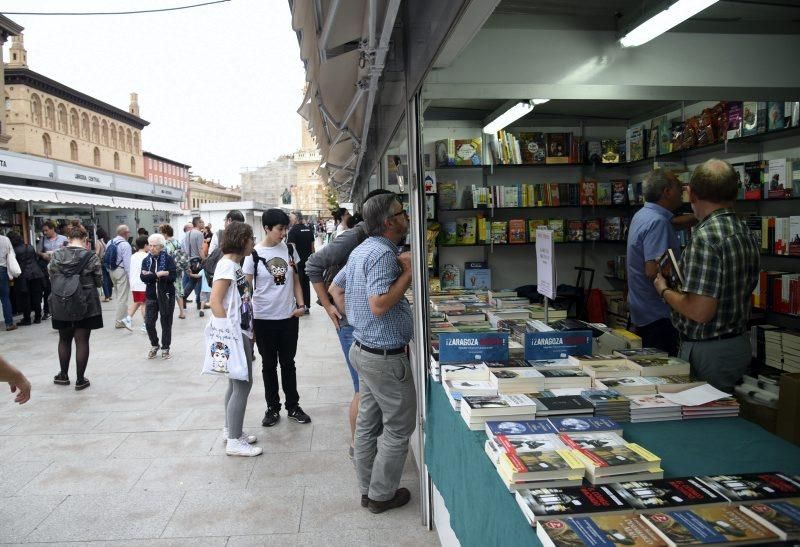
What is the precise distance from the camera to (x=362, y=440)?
10.6 feet

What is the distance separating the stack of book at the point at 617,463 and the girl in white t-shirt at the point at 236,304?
2.77 m

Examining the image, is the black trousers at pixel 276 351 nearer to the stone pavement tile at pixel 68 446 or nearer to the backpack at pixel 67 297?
the stone pavement tile at pixel 68 446

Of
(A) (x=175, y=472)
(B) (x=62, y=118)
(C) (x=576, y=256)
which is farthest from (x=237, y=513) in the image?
(B) (x=62, y=118)

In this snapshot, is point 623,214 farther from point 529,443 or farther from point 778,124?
point 529,443

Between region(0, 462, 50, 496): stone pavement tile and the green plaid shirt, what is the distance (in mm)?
4092

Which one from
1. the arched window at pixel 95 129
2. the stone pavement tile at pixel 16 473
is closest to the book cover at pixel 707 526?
the stone pavement tile at pixel 16 473

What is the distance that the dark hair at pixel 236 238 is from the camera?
12.8 ft

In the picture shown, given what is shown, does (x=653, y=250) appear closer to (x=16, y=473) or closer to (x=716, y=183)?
(x=716, y=183)

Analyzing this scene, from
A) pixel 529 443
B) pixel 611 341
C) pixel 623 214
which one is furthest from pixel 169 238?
pixel 529 443

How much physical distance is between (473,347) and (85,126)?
5445cm

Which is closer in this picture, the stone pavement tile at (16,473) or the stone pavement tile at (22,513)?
the stone pavement tile at (22,513)

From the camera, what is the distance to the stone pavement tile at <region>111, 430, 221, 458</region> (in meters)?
4.14

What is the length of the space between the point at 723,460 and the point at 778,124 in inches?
142

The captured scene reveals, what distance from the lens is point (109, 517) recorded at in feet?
10.6
